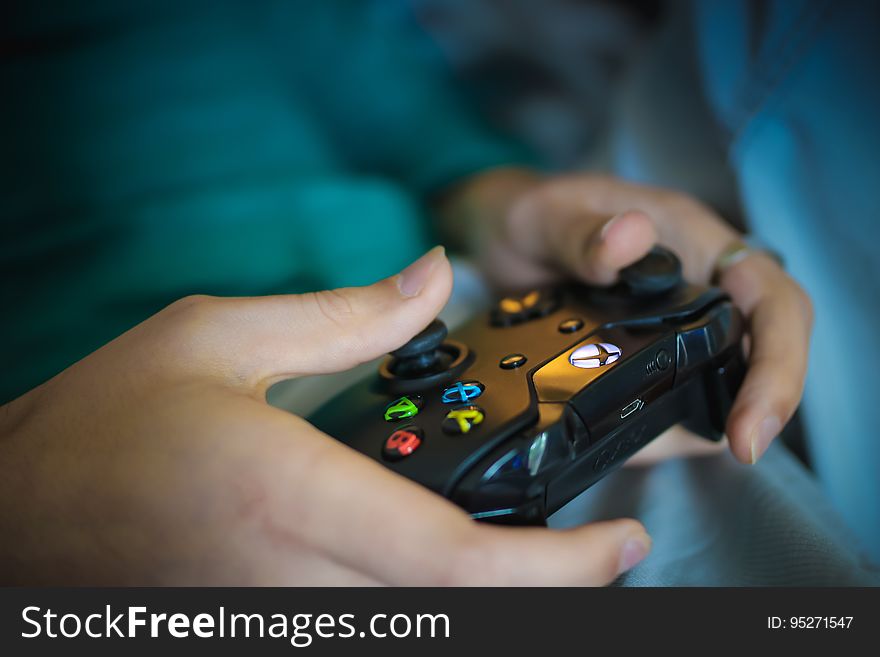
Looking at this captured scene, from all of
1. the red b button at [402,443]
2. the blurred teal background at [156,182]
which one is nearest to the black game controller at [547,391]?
the red b button at [402,443]

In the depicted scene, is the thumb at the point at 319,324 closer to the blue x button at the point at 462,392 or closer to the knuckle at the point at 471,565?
the blue x button at the point at 462,392

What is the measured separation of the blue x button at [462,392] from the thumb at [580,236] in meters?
0.18

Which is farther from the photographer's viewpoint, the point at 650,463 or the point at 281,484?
Result: the point at 650,463

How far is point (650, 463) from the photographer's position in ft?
1.89

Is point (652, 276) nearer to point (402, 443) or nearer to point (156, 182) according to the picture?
point (402, 443)

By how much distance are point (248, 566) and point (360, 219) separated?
0.44 m

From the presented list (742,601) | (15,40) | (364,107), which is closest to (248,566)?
(742,601)

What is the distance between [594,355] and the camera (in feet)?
1.46

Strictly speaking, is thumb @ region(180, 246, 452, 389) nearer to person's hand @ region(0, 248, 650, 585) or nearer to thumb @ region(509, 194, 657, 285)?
person's hand @ region(0, 248, 650, 585)

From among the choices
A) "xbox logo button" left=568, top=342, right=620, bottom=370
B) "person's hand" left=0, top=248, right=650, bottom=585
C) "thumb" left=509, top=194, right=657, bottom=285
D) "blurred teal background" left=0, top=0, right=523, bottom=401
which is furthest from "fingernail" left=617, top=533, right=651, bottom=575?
"blurred teal background" left=0, top=0, right=523, bottom=401

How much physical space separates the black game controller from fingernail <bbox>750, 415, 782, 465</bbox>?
0.04 metres

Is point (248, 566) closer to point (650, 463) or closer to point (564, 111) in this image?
point (650, 463)

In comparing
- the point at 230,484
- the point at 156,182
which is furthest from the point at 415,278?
the point at 156,182

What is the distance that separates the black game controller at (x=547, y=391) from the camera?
37cm
